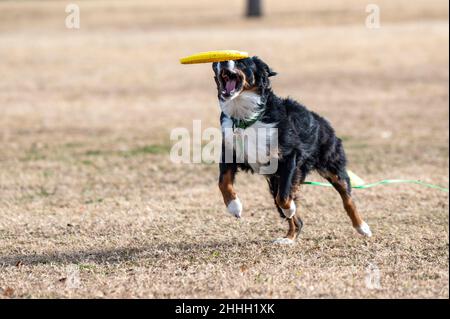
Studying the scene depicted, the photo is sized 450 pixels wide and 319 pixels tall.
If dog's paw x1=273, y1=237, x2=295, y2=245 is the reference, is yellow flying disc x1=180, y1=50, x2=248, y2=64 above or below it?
above

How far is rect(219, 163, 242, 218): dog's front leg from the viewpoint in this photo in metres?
6.40

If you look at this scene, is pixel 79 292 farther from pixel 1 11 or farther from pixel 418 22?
pixel 1 11

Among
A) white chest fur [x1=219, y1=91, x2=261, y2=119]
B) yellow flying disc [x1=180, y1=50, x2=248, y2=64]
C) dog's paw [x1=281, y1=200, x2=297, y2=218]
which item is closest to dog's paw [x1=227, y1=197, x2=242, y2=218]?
dog's paw [x1=281, y1=200, x2=297, y2=218]

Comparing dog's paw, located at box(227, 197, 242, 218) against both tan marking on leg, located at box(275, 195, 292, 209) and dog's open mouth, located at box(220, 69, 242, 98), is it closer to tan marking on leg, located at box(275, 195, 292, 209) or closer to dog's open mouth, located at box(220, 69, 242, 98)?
tan marking on leg, located at box(275, 195, 292, 209)

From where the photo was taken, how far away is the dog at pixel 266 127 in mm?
6215

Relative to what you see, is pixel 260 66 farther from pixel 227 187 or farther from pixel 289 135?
pixel 227 187

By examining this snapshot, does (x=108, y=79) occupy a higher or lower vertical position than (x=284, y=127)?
lower

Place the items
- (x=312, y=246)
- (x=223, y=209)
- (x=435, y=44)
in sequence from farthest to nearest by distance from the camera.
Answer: (x=435, y=44) → (x=223, y=209) → (x=312, y=246)

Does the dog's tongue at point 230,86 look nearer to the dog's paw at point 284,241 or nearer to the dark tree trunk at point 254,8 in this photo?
the dog's paw at point 284,241

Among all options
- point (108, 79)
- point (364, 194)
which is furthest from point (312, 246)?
point (108, 79)

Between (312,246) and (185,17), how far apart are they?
24.9 m

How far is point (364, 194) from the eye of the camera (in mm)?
9148

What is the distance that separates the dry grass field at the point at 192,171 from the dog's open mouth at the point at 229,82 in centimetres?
122

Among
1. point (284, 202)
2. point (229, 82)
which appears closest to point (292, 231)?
point (284, 202)
